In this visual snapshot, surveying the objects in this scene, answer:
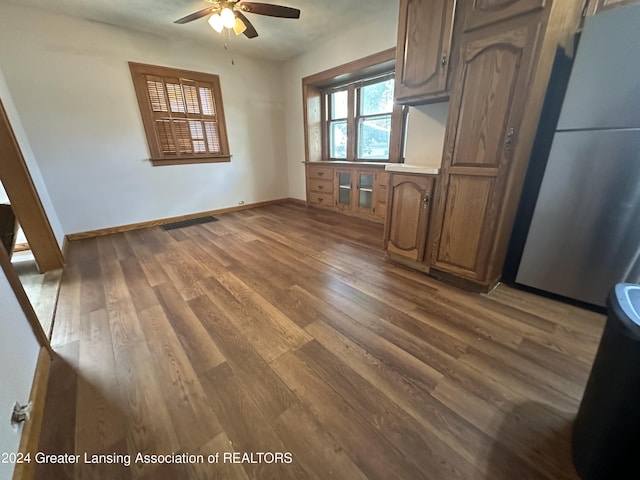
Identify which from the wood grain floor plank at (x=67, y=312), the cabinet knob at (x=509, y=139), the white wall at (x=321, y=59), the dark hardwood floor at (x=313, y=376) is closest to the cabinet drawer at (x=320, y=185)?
the white wall at (x=321, y=59)

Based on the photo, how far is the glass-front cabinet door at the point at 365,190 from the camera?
12.6ft

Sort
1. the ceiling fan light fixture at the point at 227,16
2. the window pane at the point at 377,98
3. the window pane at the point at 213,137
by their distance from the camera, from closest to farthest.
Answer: the ceiling fan light fixture at the point at 227,16
the window pane at the point at 377,98
the window pane at the point at 213,137

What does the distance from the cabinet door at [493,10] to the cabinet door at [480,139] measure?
0.05 metres

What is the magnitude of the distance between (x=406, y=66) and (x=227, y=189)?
348 cm

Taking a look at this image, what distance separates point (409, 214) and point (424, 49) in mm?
1256

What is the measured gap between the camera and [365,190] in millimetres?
3930

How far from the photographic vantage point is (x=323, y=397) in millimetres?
1184

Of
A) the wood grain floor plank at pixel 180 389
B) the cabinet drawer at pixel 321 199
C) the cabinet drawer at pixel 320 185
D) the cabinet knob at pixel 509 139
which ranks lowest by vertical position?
the wood grain floor plank at pixel 180 389

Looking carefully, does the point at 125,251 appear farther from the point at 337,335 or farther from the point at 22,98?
the point at 337,335

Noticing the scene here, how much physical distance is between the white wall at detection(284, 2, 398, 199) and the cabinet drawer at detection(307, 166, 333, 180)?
1.04 ft

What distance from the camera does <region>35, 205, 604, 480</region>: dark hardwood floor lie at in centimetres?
96

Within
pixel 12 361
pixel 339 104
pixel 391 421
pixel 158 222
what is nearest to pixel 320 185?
pixel 339 104

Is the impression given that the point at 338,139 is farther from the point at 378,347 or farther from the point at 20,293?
the point at 20,293

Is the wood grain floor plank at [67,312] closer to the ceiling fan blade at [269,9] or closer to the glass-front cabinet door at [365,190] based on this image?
the ceiling fan blade at [269,9]
